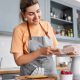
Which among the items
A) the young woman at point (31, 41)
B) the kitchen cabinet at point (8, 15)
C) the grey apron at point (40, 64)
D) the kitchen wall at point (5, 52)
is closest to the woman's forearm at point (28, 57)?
the young woman at point (31, 41)

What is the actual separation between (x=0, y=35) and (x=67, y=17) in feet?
5.00

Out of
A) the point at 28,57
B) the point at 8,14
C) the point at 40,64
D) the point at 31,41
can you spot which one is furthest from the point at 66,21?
the point at 28,57

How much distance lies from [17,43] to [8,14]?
1.34 m

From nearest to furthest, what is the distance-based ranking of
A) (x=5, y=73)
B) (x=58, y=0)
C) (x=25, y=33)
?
(x=25, y=33), (x=5, y=73), (x=58, y=0)

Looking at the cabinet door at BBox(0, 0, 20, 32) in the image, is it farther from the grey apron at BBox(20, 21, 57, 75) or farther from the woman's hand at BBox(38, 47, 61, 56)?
the woman's hand at BBox(38, 47, 61, 56)

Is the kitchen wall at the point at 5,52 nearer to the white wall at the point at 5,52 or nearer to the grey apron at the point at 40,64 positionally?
the white wall at the point at 5,52

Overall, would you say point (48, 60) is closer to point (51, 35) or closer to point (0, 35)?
point (51, 35)

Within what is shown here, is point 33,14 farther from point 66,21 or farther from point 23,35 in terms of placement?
point 66,21

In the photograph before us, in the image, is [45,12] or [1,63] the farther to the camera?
[45,12]

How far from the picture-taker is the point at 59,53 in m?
0.98

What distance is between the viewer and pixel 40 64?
4.10 feet

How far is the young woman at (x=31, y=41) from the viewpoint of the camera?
119cm

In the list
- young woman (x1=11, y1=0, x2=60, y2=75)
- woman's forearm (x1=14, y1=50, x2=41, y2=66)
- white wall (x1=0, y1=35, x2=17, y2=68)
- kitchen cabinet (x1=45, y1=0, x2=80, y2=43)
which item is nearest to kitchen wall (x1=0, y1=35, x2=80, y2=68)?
white wall (x1=0, y1=35, x2=17, y2=68)

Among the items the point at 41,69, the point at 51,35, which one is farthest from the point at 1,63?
the point at 41,69
